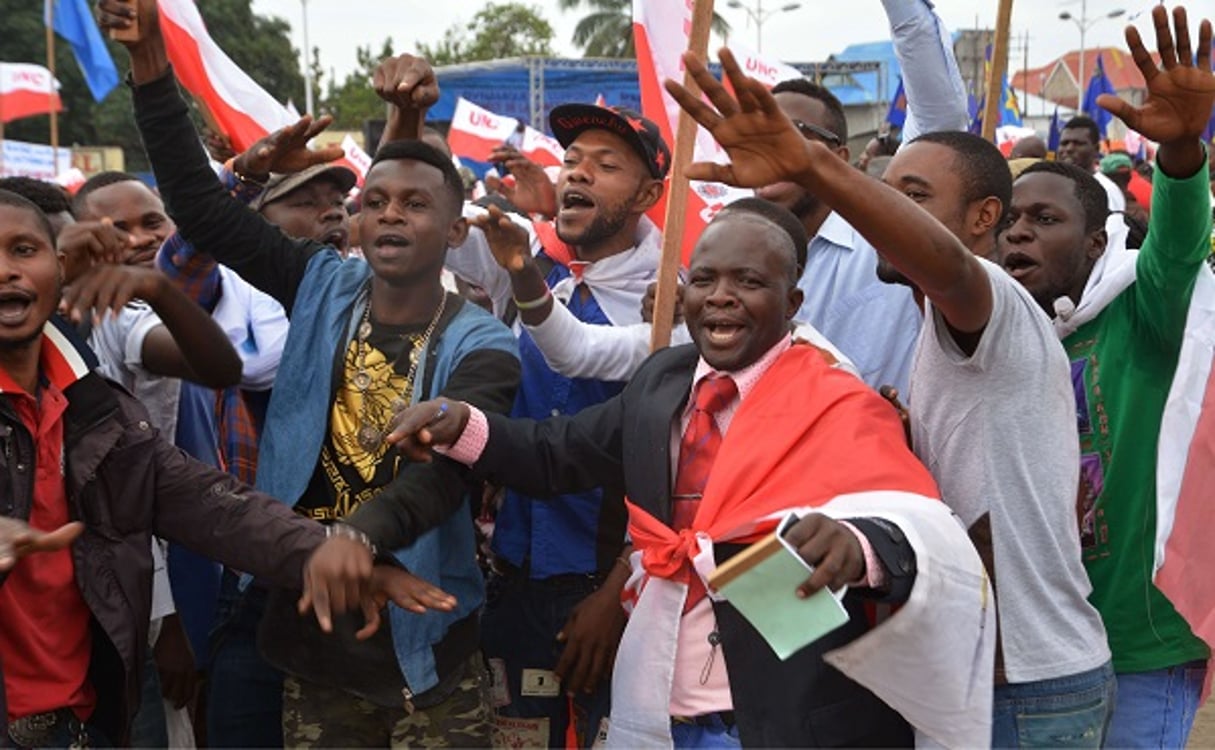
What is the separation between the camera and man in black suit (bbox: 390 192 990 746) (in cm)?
275

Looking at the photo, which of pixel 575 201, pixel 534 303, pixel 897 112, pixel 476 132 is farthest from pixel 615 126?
pixel 476 132

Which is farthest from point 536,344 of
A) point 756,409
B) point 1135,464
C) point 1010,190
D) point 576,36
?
point 576,36

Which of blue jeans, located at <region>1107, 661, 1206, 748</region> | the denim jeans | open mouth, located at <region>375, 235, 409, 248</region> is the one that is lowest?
blue jeans, located at <region>1107, 661, 1206, 748</region>

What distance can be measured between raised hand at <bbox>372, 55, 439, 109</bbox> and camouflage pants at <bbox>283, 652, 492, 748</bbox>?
62.7 inches

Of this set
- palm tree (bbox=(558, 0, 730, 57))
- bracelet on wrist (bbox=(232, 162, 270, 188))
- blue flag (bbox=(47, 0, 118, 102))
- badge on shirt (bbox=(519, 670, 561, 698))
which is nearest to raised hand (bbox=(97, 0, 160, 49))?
bracelet on wrist (bbox=(232, 162, 270, 188))

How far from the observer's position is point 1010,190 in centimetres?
324

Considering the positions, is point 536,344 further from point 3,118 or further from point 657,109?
point 3,118

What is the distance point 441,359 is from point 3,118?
18.1 metres

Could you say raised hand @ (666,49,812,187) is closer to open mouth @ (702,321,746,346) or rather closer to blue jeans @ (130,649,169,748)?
open mouth @ (702,321,746,346)

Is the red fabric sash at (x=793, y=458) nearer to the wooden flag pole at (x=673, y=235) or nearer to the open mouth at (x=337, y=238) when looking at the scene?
the wooden flag pole at (x=673, y=235)

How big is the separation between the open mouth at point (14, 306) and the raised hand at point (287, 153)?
3.36ft

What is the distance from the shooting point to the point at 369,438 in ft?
11.7

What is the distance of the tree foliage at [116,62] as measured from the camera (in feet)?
155

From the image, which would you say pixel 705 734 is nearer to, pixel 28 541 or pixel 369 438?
pixel 369 438
